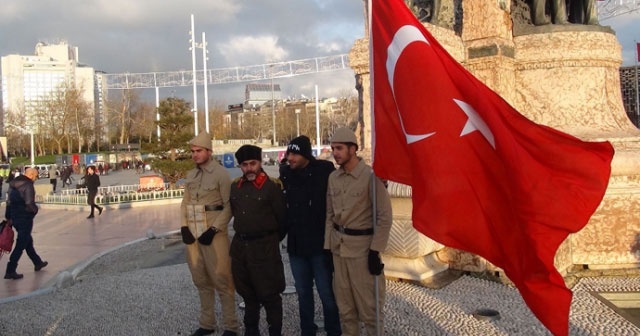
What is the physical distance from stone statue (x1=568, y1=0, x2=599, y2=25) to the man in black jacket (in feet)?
14.3

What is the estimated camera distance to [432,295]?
16.2ft

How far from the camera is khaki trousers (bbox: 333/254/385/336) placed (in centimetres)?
359

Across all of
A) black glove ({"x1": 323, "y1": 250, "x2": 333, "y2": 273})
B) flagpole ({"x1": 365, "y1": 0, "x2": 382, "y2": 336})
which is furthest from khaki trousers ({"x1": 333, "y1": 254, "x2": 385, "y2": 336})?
black glove ({"x1": 323, "y1": 250, "x2": 333, "y2": 273})

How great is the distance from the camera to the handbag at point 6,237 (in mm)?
7336

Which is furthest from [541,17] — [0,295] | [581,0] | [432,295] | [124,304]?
[0,295]

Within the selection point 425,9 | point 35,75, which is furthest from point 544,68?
point 35,75

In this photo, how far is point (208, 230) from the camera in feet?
14.0

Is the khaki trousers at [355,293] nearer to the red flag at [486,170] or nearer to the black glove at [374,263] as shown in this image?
the black glove at [374,263]

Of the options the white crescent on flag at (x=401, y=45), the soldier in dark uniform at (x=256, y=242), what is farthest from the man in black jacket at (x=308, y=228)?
the white crescent on flag at (x=401, y=45)

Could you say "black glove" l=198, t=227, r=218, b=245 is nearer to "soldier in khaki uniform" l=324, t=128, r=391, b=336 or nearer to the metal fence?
"soldier in khaki uniform" l=324, t=128, r=391, b=336

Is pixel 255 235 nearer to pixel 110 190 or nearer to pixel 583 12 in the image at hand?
pixel 583 12

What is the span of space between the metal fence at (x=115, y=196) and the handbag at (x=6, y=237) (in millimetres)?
11527

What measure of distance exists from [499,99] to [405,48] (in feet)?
1.89

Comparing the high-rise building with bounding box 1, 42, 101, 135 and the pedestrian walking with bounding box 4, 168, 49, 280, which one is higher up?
the high-rise building with bounding box 1, 42, 101, 135
